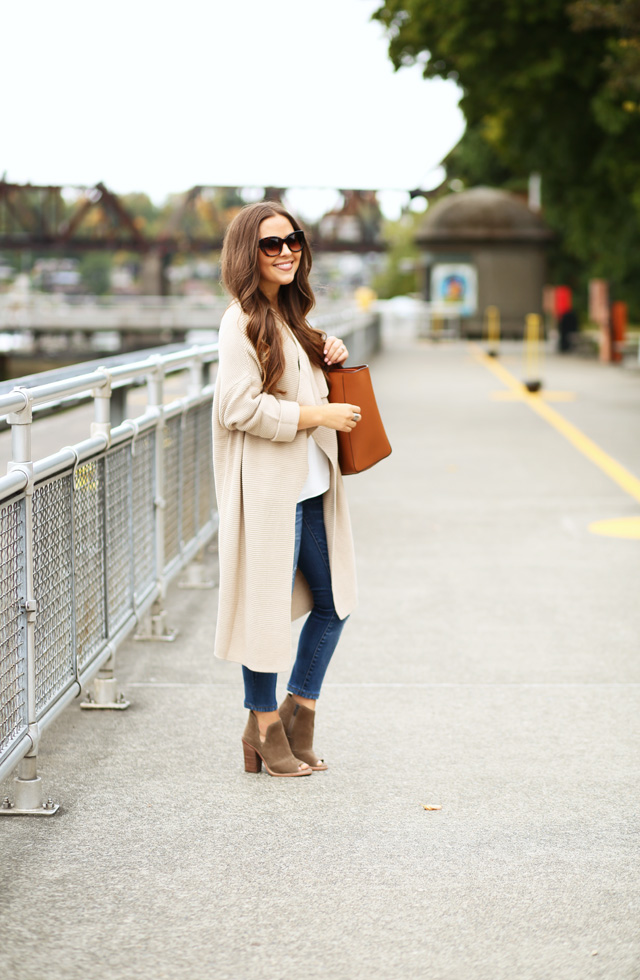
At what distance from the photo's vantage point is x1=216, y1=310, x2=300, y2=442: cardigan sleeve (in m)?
4.12

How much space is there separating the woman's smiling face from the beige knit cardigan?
148 mm

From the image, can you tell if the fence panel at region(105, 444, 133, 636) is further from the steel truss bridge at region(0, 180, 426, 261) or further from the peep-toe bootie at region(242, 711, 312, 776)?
the steel truss bridge at region(0, 180, 426, 261)

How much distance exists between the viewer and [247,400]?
162 inches

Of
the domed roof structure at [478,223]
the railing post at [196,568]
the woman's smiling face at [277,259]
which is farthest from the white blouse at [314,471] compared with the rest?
the domed roof structure at [478,223]

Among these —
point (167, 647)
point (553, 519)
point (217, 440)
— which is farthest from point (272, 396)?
point (553, 519)

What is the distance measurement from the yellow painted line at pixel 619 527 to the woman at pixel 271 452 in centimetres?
519

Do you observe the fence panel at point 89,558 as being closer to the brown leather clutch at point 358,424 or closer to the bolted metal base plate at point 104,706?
the bolted metal base plate at point 104,706

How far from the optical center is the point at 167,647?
641 cm

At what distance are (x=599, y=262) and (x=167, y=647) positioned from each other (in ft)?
79.7

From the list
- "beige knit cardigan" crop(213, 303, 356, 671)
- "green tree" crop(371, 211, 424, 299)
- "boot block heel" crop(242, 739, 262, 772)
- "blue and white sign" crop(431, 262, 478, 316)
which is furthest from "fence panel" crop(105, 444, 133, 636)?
"green tree" crop(371, 211, 424, 299)

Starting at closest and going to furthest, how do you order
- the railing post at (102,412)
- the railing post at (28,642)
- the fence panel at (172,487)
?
the railing post at (28,642)
the railing post at (102,412)
the fence panel at (172,487)

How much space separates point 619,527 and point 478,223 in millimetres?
35548

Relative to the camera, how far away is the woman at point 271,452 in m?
4.18

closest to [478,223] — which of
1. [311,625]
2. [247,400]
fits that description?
[311,625]
